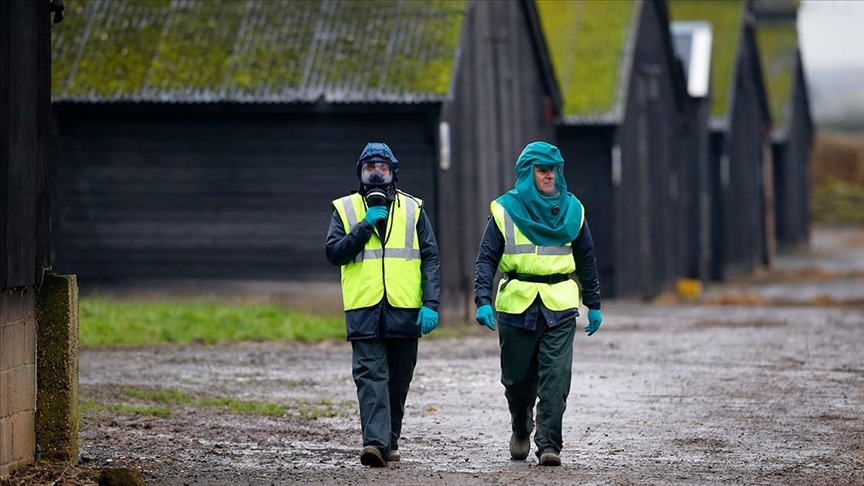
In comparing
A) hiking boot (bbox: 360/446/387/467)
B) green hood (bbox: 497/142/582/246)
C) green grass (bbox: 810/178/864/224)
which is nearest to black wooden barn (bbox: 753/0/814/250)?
green grass (bbox: 810/178/864/224)

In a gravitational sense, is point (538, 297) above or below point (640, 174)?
below

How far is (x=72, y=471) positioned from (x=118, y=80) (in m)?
13.2

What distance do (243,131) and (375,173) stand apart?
12355 millimetres

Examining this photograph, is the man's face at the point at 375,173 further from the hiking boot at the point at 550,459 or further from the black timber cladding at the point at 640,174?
the black timber cladding at the point at 640,174

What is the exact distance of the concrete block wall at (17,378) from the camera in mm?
8547

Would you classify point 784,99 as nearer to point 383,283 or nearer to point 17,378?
point 383,283

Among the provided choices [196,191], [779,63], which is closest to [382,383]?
[196,191]

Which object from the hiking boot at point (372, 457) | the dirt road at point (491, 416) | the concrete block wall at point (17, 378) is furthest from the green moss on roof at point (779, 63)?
the concrete block wall at point (17, 378)

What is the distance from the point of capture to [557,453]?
31.2 feet

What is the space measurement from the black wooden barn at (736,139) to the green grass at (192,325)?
21.0m

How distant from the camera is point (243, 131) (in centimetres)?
2186

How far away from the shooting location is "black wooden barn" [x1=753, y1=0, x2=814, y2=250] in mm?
52156

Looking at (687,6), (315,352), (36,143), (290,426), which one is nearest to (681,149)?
(687,6)

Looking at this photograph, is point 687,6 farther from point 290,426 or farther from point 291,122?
point 290,426
